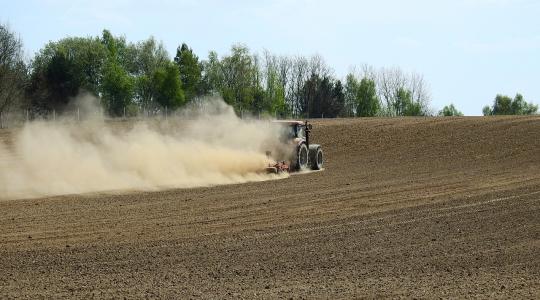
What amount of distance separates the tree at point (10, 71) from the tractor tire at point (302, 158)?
1407 inches

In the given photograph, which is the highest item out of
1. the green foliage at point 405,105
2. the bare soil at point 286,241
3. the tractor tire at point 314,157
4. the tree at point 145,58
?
the tree at point 145,58

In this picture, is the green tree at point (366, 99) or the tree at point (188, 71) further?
the green tree at point (366, 99)

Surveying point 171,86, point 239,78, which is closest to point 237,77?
point 239,78

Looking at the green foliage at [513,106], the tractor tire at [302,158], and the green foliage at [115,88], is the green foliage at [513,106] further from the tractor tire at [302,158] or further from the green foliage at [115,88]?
the tractor tire at [302,158]

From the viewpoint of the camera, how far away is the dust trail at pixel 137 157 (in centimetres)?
2495

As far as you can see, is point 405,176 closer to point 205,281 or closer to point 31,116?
point 205,281

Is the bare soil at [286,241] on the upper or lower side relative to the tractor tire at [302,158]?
lower

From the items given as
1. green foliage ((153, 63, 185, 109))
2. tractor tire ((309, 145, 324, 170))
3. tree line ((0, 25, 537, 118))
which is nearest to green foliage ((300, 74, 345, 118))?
tree line ((0, 25, 537, 118))

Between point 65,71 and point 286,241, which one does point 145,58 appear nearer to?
point 65,71

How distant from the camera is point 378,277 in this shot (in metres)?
11.3

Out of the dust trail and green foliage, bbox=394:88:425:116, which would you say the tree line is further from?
the dust trail

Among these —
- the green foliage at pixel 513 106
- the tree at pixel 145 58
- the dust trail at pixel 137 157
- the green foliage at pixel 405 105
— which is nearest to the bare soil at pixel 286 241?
the dust trail at pixel 137 157

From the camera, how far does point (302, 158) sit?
32312 mm

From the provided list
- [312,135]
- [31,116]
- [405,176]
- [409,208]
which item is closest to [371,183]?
[405,176]
